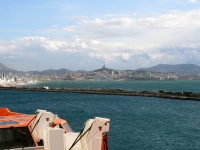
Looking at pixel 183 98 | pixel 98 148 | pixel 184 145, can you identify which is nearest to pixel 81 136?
pixel 98 148

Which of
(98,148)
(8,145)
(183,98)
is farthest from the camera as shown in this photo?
(183,98)

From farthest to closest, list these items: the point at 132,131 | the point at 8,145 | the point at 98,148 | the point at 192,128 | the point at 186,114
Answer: the point at 186,114, the point at 192,128, the point at 132,131, the point at 8,145, the point at 98,148

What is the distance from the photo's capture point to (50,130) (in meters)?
9.64

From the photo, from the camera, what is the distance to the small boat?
375 inches

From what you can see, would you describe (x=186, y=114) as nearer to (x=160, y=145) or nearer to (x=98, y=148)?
(x=160, y=145)

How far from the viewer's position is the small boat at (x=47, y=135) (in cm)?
953

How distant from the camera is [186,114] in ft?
201

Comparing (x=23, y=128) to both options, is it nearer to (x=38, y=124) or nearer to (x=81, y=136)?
(x=38, y=124)

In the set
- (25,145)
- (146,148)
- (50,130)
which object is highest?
(50,130)

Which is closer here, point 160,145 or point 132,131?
point 160,145

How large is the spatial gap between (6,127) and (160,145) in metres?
24.2

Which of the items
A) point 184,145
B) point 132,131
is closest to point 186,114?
point 132,131

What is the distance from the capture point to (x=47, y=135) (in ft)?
31.8

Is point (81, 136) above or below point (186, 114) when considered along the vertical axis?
above
